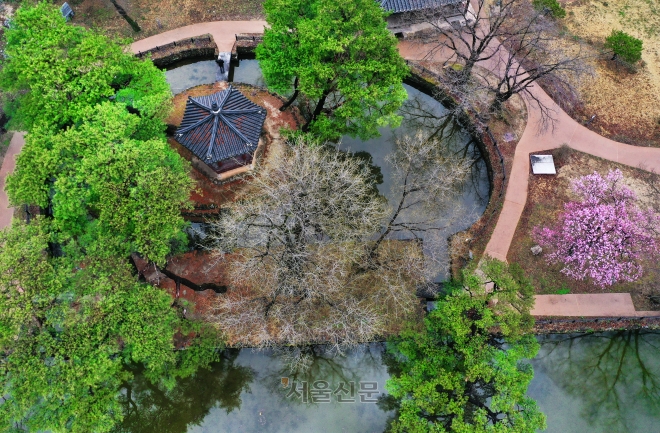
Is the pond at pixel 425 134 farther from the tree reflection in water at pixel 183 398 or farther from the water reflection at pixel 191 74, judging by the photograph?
the tree reflection in water at pixel 183 398

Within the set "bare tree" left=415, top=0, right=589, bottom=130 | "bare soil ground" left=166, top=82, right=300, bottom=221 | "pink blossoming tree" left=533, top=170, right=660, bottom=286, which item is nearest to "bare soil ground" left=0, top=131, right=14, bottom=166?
"bare soil ground" left=166, top=82, right=300, bottom=221

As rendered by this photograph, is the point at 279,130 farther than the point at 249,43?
No

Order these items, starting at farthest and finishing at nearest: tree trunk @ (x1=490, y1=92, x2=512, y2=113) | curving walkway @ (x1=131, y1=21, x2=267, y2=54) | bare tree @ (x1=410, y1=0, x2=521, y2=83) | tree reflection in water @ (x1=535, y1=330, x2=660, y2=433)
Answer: curving walkway @ (x1=131, y1=21, x2=267, y2=54) → bare tree @ (x1=410, y1=0, x2=521, y2=83) → tree trunk @ (x1=490, y1=92, x2=512, y2=113) → tree reflection in water @ (x1=535, y1=330, x2=660, y2=433)

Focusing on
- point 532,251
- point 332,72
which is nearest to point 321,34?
point 332,72

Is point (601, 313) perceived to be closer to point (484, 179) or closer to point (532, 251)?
point (532, 251)

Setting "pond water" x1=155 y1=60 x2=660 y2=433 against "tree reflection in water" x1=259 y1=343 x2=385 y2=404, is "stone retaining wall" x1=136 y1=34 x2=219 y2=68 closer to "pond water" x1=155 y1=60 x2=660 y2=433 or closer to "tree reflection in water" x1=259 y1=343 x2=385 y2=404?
"pond water" x1=155 y1=60 x2=660 y2=433
